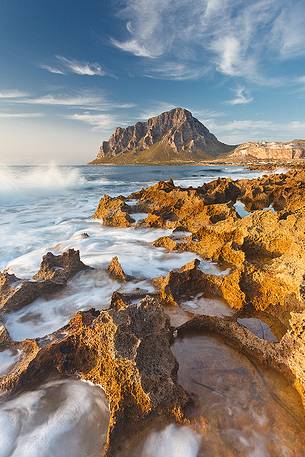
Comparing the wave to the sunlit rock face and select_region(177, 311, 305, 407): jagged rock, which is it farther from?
the sunlit rock face

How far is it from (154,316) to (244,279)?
2335mm

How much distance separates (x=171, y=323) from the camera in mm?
4723

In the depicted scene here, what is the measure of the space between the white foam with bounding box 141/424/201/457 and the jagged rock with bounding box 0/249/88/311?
3.45m

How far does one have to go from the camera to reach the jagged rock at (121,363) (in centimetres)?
298

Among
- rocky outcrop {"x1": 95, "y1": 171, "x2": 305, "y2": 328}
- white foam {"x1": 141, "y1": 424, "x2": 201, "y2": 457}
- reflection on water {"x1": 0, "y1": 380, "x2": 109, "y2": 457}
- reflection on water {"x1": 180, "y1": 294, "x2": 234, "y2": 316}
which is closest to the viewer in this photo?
white foam {"x1": 141, "y1": 424, "x2": 201, "y2": 457}

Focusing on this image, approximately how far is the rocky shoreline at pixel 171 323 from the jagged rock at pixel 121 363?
1 centimetres

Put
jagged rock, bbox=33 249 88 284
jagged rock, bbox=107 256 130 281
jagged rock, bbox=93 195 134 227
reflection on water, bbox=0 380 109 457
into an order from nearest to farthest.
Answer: reflection on water, bbox=0 380 109 457
jagged rock, bbox=33 249 88 284
jagged rock, bbox=107 256 130 281
jagged rock, bbox=93 195 134 227

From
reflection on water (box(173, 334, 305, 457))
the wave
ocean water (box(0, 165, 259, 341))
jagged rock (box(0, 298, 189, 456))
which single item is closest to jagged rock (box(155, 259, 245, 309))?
ocean water (box(0, 165, 259, 341))

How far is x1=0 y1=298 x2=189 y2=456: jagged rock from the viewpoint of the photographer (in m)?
2.98

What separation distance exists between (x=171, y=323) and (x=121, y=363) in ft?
5.73

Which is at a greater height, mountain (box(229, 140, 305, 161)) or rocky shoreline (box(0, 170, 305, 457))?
rocky shoreline (box(0, 170, 305, 457))

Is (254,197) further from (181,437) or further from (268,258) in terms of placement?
(181,437)

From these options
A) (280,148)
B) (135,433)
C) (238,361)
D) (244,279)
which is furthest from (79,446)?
(280,148)

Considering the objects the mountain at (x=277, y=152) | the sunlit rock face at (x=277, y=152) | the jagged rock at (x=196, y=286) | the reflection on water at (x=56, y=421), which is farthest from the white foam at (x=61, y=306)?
the sunlit rock face at (x=277, y=152)
